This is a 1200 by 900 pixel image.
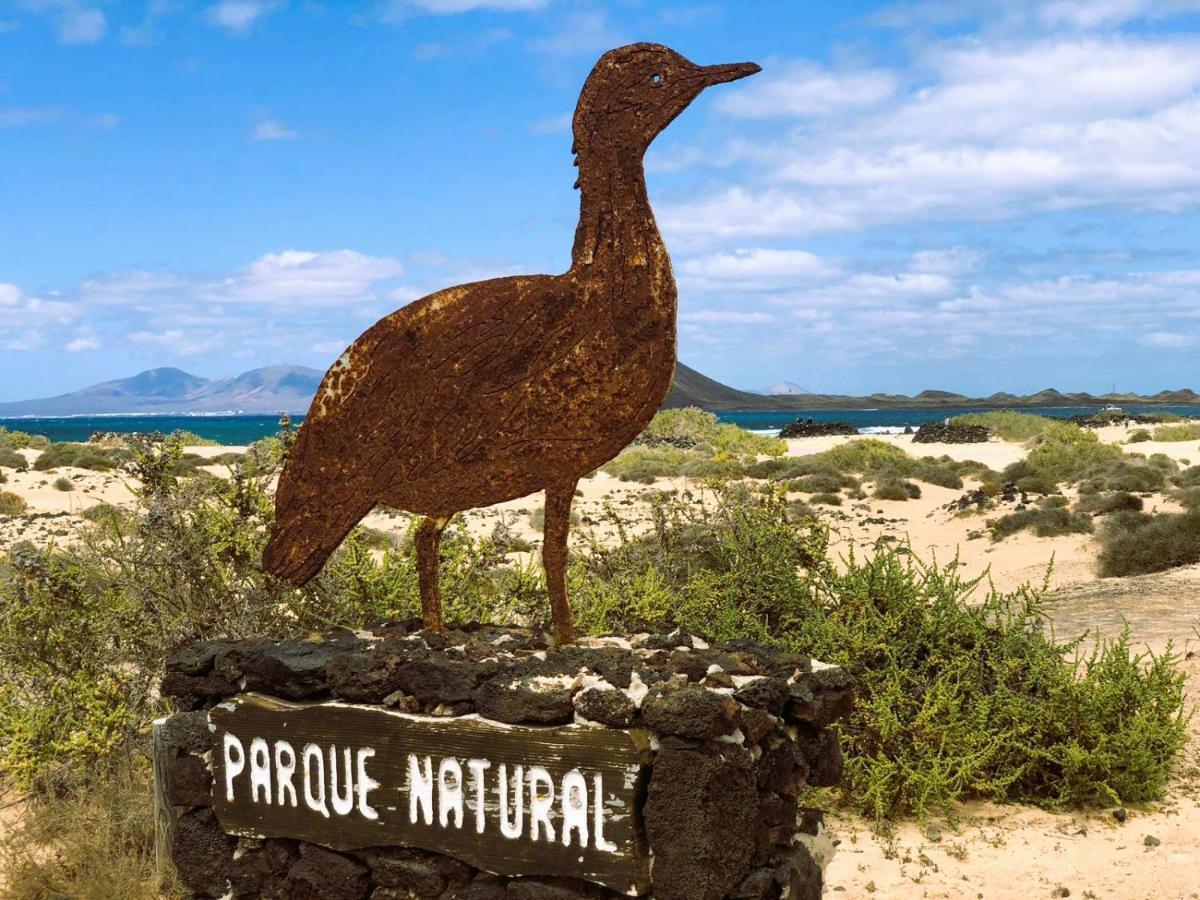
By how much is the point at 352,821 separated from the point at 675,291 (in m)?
2.65

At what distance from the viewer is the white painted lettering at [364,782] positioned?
14.6ft

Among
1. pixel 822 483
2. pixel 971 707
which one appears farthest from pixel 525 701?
pixel 822 483

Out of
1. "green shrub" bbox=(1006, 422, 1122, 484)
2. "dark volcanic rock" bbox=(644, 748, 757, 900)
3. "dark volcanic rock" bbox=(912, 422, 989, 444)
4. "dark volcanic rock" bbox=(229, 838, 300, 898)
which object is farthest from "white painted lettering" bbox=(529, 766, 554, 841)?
"dark volcanic rock" bbox=(912, 422, 989, 444)

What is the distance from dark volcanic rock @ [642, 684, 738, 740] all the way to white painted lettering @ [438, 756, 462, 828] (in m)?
0.84

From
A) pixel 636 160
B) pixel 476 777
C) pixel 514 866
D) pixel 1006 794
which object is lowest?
pixel 1006 794

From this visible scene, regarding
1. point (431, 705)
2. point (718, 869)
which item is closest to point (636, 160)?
point (431, 705)

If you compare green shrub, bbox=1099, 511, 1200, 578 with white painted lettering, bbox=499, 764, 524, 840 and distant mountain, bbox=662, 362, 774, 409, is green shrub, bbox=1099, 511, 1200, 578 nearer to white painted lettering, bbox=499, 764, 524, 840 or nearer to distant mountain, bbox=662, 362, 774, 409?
white painted lettering, bbox=499, 764, 524, 840

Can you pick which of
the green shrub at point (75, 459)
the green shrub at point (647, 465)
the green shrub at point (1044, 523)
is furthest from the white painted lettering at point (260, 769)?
the green shrub at point (75, 459)

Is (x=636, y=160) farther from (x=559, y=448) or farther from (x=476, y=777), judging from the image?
(x=476, y=777)

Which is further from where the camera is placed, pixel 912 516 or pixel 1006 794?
pixel 912 516

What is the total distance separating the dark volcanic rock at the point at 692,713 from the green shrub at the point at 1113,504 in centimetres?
1465

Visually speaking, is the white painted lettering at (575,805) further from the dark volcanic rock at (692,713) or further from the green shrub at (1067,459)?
the green shrub at (1067,459)

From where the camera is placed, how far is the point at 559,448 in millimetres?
4734

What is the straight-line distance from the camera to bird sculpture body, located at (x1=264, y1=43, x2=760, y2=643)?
468cm
